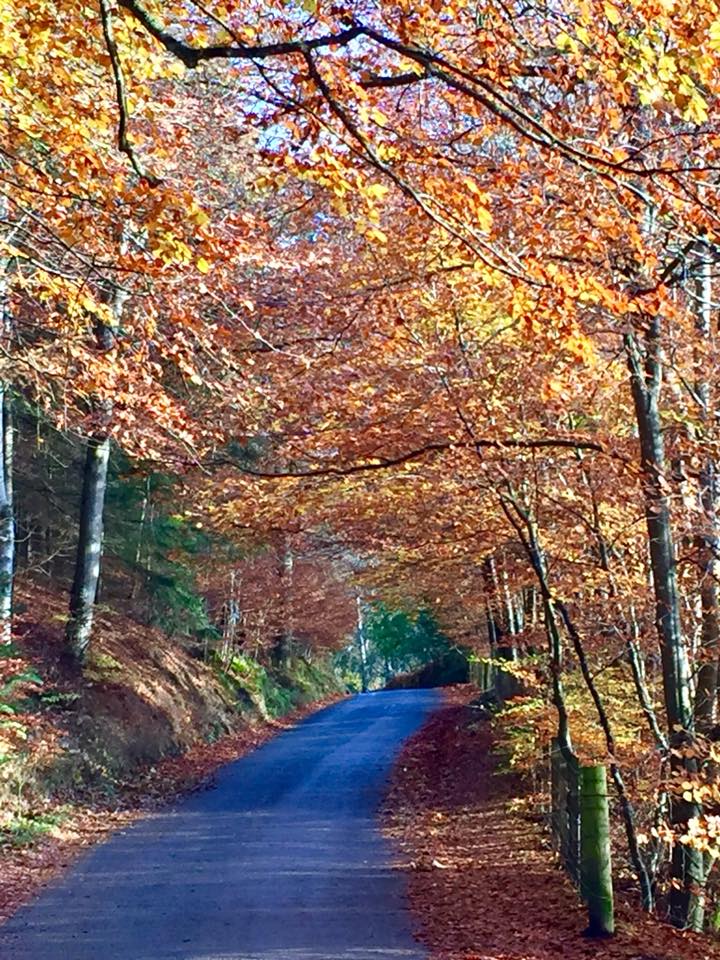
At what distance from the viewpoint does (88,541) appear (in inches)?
653

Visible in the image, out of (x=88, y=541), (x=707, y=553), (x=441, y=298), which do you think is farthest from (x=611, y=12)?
(x=88, y=541)

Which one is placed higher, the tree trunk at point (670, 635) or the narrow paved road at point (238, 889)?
the tree trunk at point (670, 635)

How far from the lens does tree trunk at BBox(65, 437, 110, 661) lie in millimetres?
16547

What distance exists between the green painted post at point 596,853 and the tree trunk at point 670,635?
62 cm

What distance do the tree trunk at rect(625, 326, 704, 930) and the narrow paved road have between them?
2.38m

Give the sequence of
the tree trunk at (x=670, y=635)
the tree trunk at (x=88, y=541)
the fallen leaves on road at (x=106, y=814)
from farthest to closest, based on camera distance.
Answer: the tree trunk at (x=88, y=541) → the fallen leaves on road at (x=106, y=814) → the tree trunk at (x=670, y=635)

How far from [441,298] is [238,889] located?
585 centimetres

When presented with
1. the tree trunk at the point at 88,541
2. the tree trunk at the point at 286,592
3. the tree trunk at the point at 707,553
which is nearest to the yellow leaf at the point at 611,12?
the tree trunk at the point at 707,553

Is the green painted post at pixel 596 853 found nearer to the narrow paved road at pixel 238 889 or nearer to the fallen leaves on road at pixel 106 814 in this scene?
the narrow paved road at pixel 238 889

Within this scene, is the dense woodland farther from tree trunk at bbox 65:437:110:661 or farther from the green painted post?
tree trunk at bbox 65:437:110:661

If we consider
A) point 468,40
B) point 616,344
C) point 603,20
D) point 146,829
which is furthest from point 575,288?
point 146,829

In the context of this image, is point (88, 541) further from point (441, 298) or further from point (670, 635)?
point (670, 635)

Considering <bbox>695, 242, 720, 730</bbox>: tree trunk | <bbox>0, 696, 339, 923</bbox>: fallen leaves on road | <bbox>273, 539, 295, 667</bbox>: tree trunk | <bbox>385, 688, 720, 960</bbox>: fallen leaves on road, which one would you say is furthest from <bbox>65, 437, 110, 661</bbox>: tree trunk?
<bbox>695, 242, 720, 730</bbox>: tree trunk

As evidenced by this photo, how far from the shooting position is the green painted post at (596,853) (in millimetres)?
7746
